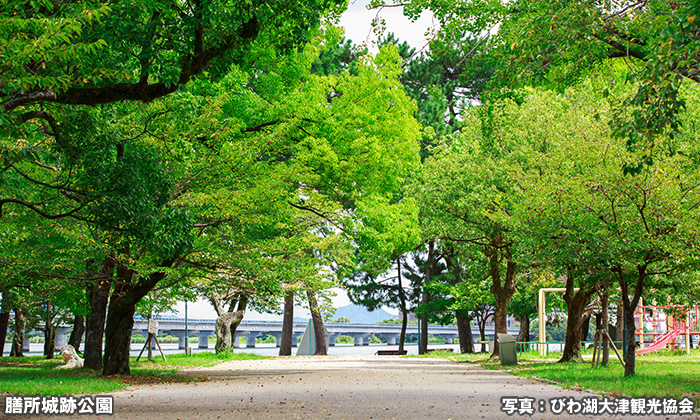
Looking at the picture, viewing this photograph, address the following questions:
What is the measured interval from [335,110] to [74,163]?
10.6 metres

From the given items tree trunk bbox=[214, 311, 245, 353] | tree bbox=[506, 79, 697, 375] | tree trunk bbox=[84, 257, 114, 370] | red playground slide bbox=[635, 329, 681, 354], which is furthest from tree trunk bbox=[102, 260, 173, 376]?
red playground slide bbox=[635, 329, 681, 354]

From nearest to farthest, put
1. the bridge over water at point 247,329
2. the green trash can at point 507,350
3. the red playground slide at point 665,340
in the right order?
the green trash can at point 507,350, the red playground slide at point 665,340, the bridge over water at point 247,329

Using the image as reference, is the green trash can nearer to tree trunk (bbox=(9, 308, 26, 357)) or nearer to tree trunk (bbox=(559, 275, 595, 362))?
tree trunk (bbox=(559, 275, 595, 362))

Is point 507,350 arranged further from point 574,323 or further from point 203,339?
point 203,339

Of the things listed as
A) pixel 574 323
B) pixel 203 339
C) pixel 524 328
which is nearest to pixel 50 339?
pixel 574 323

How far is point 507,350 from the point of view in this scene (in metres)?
21.0

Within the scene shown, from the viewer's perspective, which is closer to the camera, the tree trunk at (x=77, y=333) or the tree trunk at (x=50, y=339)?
the tree trunk at (x=77, y=333)

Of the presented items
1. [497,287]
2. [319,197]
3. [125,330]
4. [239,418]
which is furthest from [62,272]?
[497,287]

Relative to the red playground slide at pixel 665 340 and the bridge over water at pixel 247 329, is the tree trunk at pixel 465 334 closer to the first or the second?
the red playground slide at pixel 665 340

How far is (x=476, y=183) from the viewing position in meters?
21.0

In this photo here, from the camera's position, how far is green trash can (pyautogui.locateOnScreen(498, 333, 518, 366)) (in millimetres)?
20891

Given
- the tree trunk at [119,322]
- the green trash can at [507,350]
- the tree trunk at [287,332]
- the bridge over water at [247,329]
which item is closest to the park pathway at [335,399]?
the tree trunk at [119,322]

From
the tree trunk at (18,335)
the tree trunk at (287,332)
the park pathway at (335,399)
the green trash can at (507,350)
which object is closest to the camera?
the park pathway at (335,399)

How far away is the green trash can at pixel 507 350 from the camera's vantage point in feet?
68.5
